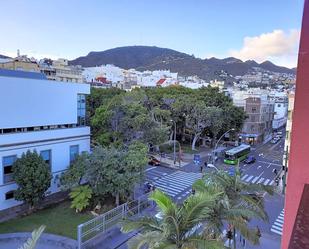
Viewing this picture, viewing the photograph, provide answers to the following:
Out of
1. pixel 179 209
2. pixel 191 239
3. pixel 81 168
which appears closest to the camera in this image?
pixel 191 239

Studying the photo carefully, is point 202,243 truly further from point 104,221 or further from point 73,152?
point 73,152

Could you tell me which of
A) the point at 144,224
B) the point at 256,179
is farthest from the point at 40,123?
the point at 256,179

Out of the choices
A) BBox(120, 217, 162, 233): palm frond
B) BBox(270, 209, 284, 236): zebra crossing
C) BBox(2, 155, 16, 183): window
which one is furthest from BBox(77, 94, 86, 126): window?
BBox(120, 217, 162, 233): palm frond

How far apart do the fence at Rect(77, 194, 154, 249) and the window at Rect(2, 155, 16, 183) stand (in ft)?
28.5

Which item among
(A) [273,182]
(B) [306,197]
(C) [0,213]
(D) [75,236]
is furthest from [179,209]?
(A) [273,182]

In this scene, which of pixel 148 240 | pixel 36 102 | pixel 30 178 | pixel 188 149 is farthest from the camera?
pixel 188 149

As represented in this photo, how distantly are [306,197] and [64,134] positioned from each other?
2696 centimetres

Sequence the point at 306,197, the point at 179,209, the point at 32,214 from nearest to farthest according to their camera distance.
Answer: the point at 306,197 < the point at 179,209 < the point at 32,214

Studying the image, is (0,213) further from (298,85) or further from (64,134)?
(298,85)

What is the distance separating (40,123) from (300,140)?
1000 inches

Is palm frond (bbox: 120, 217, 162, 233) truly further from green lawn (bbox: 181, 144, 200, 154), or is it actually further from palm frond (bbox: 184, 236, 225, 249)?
green lawn (bbox: 181, 144, 200, 154)

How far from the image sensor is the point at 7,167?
75.2 feet

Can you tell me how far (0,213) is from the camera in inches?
885

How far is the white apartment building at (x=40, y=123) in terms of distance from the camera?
23031 mm
